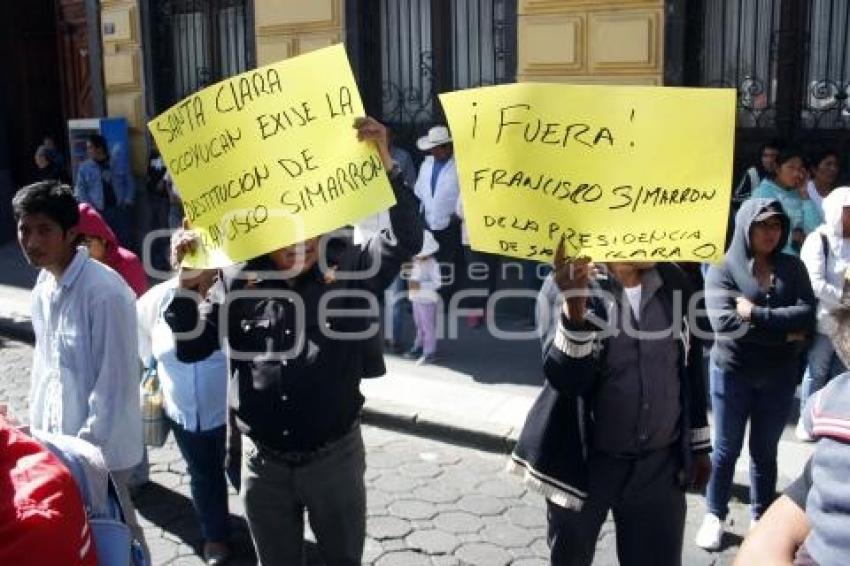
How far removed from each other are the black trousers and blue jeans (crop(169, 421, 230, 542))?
5.79 ft

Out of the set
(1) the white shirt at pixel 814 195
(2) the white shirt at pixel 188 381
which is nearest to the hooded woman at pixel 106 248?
(2) the white shirt at pixel 188 381

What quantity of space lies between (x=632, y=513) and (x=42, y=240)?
225 cm

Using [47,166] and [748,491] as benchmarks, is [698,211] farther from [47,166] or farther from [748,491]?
[47,166]

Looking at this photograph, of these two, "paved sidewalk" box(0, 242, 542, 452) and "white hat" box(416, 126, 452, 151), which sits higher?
"white hat" box(416, 126, 452, 151)

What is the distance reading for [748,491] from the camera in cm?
493

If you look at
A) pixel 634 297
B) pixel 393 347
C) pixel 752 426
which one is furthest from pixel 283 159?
pixel 393 347

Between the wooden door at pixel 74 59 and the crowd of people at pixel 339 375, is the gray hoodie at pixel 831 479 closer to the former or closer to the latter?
the crowd of people at pixel 339 375

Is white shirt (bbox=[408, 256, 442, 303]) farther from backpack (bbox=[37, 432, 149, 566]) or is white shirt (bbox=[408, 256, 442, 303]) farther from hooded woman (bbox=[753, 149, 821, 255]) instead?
backpack (bbox=[37, 432, 149, 566])

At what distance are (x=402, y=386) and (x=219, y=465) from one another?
2648mm

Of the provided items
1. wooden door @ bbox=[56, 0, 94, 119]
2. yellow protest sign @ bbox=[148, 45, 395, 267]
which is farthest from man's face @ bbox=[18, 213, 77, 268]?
wooden door @ bbox=[56, 0, 94, 119]

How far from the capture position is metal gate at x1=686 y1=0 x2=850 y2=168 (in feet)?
24.7

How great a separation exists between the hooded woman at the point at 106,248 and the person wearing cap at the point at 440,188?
3656mm

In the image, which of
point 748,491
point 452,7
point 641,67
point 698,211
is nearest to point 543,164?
point 698,211

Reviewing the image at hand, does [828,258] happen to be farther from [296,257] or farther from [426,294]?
[296,257]
